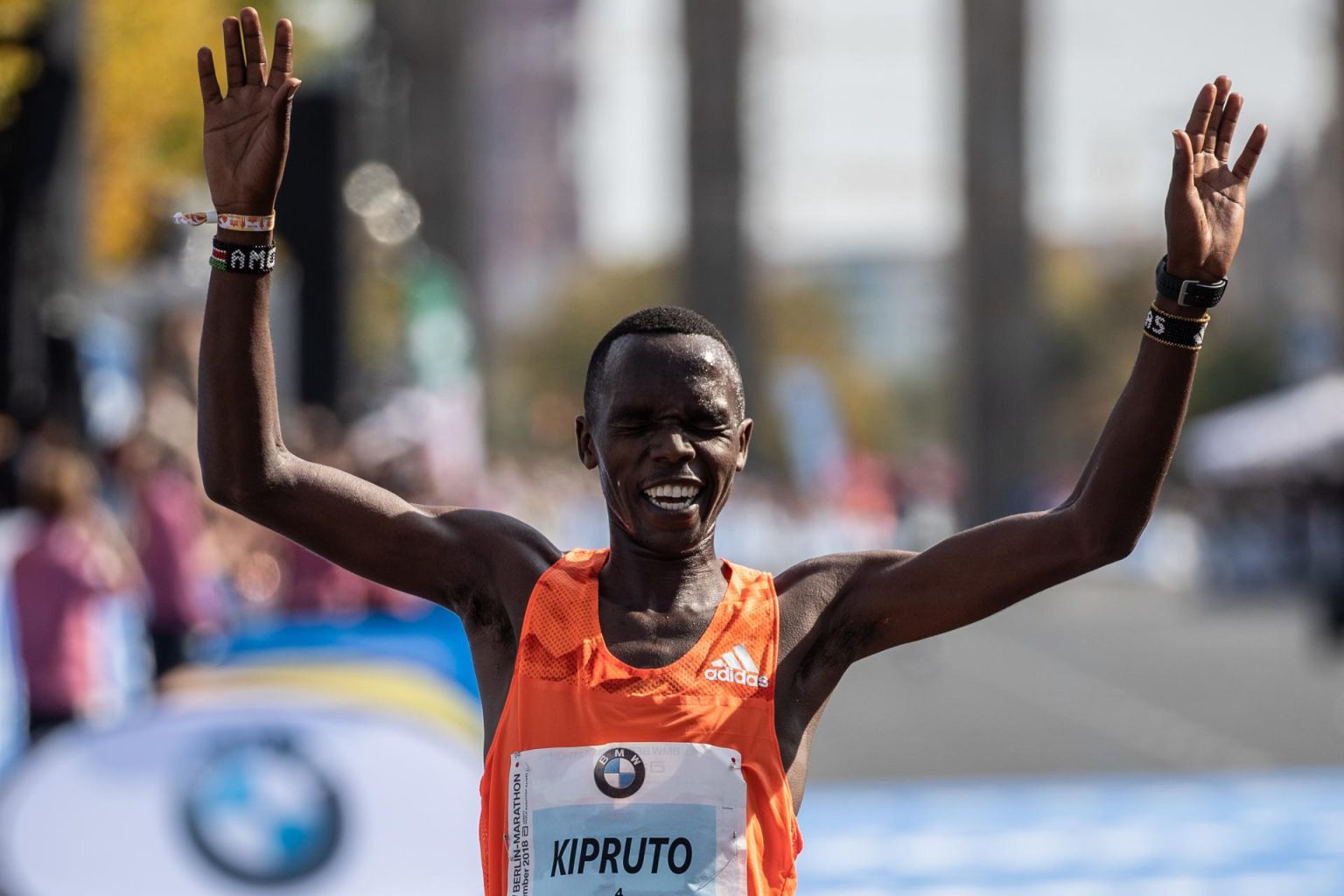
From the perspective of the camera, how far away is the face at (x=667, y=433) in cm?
290

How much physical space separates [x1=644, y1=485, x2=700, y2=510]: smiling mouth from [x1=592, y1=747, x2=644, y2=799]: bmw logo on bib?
1.16 ft

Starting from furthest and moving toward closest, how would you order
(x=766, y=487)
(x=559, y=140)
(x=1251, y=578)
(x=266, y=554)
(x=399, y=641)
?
(x=559, y=140)
(x=766, y=487)
(x=1251, y=578)
(x=266, y=554)
(x=399, y=641)

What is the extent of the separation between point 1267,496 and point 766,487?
978cm

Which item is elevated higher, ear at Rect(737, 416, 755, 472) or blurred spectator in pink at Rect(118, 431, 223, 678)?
ear at Rect(737, 416, 755, 472)

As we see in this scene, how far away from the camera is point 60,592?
7844 millimetres

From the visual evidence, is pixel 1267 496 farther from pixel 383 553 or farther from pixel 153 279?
pixel 383 553

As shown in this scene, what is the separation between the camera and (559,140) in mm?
174500

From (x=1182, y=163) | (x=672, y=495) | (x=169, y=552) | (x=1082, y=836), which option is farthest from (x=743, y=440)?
(x=1082, y=836)

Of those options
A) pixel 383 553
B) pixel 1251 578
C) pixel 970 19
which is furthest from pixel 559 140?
pixel 383 553

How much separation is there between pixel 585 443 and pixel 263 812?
4.15 metres

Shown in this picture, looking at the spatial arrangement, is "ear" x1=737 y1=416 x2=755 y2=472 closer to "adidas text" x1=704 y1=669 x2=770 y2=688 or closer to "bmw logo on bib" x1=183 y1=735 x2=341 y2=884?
"adidas text" x1=704 y1=669 x2=770 y2=688

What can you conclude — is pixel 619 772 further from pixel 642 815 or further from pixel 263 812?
pixel 263 812

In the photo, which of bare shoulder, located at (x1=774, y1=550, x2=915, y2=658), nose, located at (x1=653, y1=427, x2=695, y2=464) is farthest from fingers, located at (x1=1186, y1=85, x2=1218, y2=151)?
nose, located at (x1=653, y1=427, x2=695, y2=464)

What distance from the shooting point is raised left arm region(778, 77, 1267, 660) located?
2.99 meters
